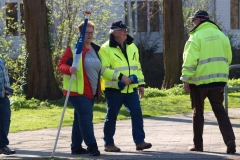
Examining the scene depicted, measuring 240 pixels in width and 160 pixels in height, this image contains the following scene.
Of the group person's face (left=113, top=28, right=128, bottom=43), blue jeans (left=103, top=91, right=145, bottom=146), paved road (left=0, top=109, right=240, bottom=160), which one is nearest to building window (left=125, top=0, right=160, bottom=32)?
paved road (left=0, top=109, right=240, bottom=160)

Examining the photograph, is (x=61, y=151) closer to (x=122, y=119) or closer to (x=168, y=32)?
(x=122, y=119)

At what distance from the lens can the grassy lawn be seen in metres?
12.4

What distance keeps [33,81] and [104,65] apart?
9555 mm

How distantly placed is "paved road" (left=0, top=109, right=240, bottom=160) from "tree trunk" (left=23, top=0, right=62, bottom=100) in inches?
234

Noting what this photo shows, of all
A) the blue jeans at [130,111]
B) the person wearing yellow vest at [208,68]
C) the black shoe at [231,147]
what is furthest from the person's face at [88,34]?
the black shoe at [231,147]

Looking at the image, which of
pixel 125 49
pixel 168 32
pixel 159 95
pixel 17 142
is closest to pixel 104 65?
pixel 125 49

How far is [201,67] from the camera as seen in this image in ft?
27.3

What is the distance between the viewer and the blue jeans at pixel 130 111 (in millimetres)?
8703

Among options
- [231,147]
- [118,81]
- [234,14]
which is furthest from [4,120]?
[234,14]

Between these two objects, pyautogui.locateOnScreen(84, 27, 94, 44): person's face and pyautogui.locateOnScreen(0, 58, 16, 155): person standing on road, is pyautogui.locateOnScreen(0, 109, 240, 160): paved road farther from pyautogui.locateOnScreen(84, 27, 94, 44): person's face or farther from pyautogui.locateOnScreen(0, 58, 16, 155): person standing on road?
pyautogui.locateOnScreen(84, 27, 94, 44): person's face

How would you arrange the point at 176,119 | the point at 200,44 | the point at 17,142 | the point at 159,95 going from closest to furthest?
the point at 200,44 → the point at 17,142 → the point at 176,119 → the point at 159,95

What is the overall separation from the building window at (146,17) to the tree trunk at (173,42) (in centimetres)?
967

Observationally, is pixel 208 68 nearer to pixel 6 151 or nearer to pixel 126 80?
pixel 126 80

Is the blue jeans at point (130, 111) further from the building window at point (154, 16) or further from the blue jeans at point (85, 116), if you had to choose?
the building window at point (154, 16)
